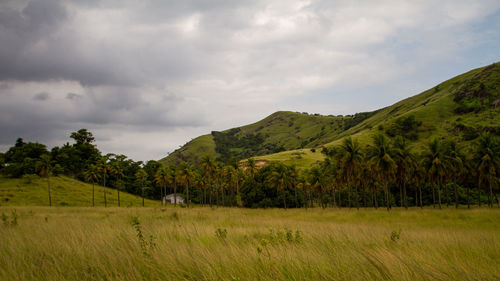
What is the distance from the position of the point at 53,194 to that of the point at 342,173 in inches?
2869

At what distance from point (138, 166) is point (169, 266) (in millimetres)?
119580

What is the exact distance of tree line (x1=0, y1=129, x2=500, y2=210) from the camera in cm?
4966

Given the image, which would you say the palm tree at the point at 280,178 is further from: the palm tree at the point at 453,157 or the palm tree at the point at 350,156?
the palm tree at the point at 453,157

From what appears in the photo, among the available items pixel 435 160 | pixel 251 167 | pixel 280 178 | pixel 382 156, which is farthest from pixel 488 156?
pixel 251 167

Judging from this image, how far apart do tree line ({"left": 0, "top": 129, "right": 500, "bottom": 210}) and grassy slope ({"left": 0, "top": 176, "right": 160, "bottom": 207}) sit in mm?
4171

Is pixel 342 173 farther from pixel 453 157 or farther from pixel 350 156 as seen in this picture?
pixel 453 157

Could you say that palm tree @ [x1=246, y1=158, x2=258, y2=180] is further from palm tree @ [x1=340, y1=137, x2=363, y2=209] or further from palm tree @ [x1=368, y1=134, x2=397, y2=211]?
palm tree @ [x1=368, y1=134, x2=397, y2=211]

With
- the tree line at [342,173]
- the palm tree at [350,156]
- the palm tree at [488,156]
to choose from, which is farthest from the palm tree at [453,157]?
the palm tree at [350,156]

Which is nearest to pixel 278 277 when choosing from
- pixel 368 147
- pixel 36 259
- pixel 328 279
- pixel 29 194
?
pixel 328 279

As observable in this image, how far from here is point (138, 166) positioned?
113m

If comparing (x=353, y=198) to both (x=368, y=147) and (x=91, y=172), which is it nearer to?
(x=368, y=147)

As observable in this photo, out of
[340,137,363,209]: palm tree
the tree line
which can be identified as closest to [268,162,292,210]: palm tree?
the tree line

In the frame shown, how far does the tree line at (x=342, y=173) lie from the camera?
1955 inches

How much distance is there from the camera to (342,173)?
176ft
